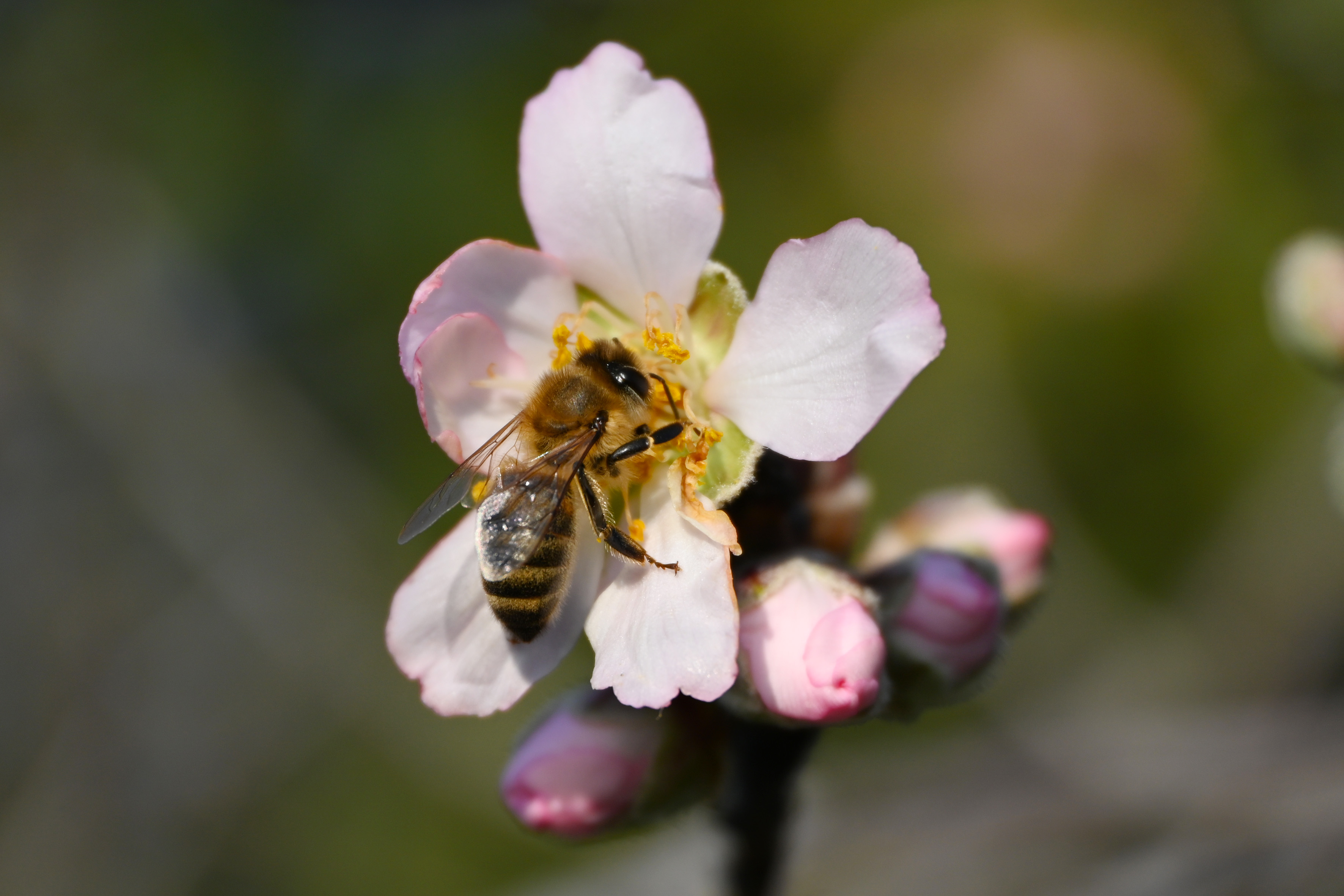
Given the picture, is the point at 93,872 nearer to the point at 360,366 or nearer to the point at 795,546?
the point at 360,366

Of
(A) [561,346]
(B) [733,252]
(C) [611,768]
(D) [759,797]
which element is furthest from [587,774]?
(B) [733,252]

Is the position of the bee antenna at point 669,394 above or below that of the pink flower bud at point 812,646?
above

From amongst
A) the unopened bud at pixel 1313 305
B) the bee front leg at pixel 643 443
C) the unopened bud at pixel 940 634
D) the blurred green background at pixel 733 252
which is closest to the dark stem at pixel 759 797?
the unopened bud at pixel 940 634

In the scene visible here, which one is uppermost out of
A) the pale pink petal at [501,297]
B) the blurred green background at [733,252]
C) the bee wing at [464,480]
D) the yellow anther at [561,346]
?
the pale pink petal at [501,297]

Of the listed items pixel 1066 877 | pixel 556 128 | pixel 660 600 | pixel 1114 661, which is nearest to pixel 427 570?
pixel 660 600

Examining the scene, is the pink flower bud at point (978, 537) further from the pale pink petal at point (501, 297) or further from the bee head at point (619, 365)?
the pale pink petal at point (501, 297)

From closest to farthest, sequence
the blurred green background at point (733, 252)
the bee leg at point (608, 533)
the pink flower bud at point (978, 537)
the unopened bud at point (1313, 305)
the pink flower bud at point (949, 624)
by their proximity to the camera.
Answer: the bee leg at point (608, 533) → the pink flower bud at point (949, 624) → the pink flower bud at point (978, 537) → the unopened bud at point (1313, 305) → the blurred green background at point (733, 252)

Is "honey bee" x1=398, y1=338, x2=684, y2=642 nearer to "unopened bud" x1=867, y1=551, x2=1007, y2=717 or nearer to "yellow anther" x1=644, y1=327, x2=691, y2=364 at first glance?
"yellow anther" x1=644, y1=327, x2=691, y2=364
